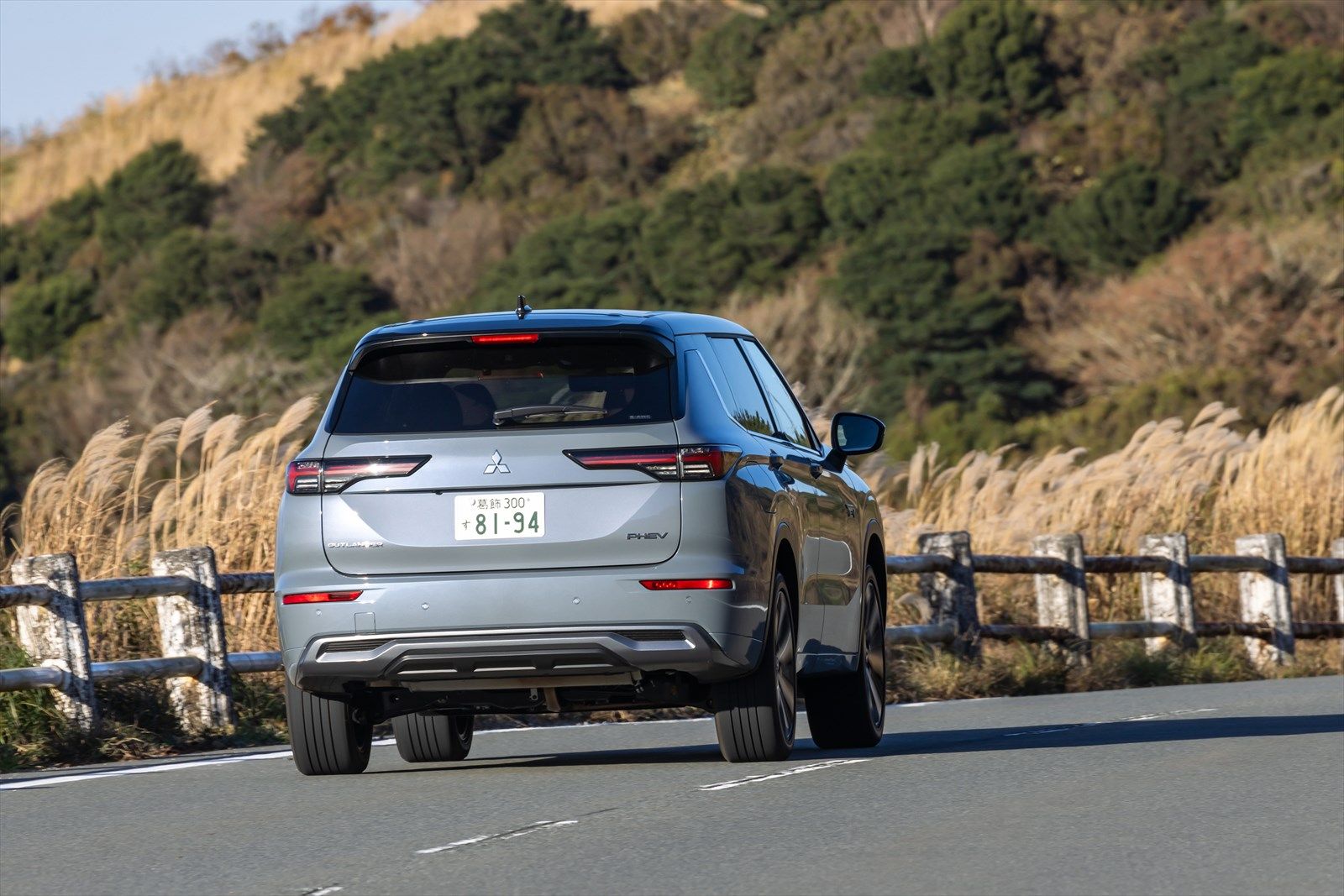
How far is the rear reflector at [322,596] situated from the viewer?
9180 millimetres

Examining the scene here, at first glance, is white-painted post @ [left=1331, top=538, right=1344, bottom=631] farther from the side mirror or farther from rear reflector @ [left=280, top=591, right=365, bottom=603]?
rear reflector @ [left=280, top=591, right=365, bottom=603]

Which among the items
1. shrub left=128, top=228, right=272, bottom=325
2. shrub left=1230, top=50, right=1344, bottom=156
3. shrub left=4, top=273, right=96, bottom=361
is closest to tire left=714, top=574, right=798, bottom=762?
shrub left=1230, top=50, right=1344, bottom=156

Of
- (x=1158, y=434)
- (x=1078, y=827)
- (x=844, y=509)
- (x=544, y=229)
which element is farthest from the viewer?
(x=544, y=229)

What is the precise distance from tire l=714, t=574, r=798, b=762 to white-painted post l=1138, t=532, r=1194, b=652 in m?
8.79

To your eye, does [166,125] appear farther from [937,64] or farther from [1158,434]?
[1158,434]

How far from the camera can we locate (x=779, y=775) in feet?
32.6

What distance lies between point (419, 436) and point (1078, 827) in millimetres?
2769

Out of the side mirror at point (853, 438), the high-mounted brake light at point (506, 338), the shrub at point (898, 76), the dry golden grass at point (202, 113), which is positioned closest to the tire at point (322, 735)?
the high-mounted brake light at point (506, 338)

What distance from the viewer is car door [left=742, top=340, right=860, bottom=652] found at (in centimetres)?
1048

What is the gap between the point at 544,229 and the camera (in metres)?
72.9

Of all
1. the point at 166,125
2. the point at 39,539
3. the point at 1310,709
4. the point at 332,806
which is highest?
the point at 166,125

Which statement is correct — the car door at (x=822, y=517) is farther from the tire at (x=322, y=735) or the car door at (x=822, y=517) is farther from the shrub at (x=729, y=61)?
the shrub at (x=729, y=61)

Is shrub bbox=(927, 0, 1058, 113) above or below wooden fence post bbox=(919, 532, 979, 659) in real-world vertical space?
above

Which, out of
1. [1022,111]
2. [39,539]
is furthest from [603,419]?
[1022,111]
